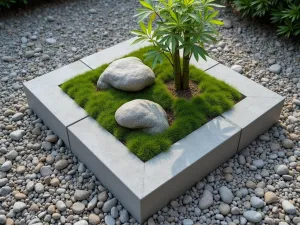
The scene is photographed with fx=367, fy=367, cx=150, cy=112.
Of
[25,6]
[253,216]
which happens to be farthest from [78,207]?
[25,6]

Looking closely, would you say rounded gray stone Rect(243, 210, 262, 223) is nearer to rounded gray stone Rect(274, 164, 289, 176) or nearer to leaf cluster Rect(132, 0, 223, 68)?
rounded gray stone Rect(274, 164, 289, 176)

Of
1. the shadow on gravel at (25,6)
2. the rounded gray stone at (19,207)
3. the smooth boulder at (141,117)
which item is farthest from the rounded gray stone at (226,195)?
the shadow on gravel at (25,6)

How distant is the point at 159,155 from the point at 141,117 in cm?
28

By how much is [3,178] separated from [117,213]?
0.85m

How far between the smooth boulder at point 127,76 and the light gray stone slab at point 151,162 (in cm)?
35

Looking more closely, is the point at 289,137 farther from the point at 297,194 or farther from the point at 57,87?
the point at 57,87

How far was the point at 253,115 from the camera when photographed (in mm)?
2613

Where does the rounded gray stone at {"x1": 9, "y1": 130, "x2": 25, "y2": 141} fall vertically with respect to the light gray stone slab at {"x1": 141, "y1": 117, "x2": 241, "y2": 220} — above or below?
below

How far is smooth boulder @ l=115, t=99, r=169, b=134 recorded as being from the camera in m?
2.39

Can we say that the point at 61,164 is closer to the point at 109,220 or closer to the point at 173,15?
the point at 109,220

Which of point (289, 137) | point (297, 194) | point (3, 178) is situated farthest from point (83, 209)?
point (289, 137)

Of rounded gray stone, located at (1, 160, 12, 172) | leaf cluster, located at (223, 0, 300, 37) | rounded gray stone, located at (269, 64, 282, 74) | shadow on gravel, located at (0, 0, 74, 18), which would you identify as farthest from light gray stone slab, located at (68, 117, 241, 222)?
shadow on gravel, located at (0, 0, 74, 18)

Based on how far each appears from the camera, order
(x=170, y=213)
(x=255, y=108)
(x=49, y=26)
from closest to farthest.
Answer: (x=170, y=213) < (x=255, y=108) < (x=49, y=26)

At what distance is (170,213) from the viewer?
226 cm
